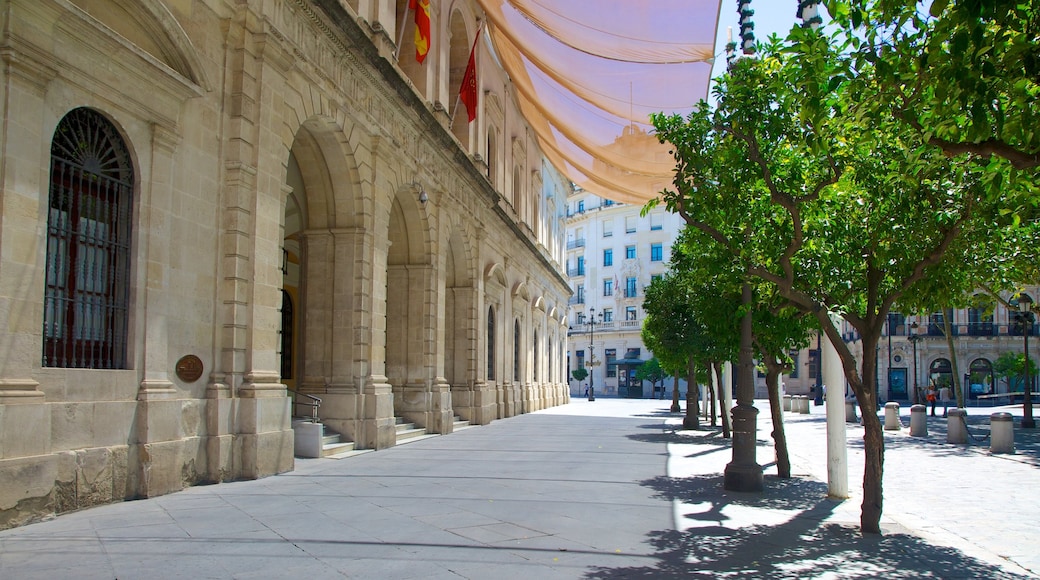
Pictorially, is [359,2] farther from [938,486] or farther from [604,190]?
[604,190]

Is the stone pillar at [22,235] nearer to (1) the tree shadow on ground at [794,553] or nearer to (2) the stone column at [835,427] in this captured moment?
(1) the tree shadow on ground at [794,553]

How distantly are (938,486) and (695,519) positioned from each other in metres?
6.21

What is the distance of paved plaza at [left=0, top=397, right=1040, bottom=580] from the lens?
6.12m

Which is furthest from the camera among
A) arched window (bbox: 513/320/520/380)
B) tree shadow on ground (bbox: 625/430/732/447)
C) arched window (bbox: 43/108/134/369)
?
arched window (bbox: 513/320/520/380)

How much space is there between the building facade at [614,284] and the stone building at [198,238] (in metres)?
56.6

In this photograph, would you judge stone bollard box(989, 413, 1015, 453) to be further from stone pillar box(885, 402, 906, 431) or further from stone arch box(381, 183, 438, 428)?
stone arch box(381, 183, 438, 428)

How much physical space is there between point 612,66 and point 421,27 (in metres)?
5.81

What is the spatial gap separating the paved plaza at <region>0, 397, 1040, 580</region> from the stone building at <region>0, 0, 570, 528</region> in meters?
0.82

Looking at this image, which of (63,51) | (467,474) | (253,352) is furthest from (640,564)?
(63,51)

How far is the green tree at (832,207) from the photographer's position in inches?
298

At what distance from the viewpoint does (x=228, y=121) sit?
1073cm

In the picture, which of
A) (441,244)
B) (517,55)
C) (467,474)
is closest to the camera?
(467,474)

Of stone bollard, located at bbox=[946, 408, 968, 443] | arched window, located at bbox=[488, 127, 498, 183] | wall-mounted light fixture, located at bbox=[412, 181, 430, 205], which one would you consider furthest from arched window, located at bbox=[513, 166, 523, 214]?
stone bollard, located at bbox=[946, 408, 968, 443]

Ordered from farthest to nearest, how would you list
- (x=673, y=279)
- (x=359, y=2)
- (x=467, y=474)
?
(x=673, y=279)
(x=359, y=2)
(x=467, y=474)
